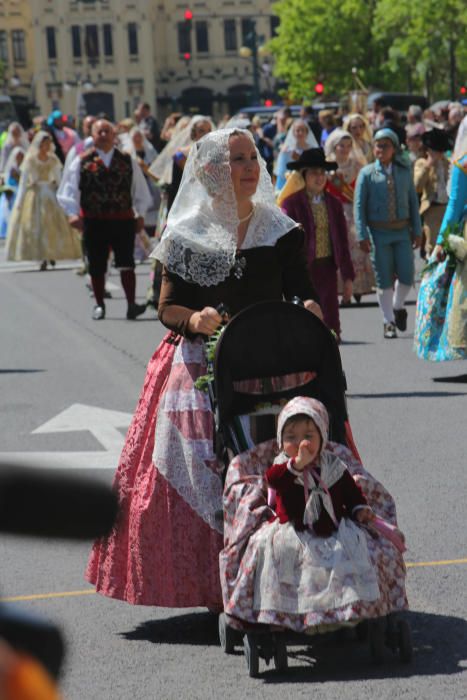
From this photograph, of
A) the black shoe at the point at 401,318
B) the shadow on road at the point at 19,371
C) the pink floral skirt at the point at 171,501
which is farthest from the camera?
the black shoe at the point at 401,318

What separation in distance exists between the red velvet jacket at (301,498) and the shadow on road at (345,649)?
16.6 inches

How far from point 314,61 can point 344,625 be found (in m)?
85.6

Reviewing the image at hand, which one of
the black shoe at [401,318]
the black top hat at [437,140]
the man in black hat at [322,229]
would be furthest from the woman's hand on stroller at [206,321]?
the black top hat at [437,140]

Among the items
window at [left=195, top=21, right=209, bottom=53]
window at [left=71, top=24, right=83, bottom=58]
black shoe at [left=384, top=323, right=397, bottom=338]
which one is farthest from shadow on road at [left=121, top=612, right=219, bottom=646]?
window at [left=195, top=21, right=209, bottom=53]

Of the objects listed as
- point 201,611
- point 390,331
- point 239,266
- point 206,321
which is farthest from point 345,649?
point 390,331

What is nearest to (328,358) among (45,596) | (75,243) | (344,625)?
(344,625)

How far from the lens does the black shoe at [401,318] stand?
14398 mm

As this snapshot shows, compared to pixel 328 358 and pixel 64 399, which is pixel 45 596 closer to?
pixel 328 358

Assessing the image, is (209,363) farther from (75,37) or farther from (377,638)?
(75,37)

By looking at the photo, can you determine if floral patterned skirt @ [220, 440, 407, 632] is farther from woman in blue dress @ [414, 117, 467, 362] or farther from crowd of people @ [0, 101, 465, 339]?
woman in blue dress @ [414, 117, 467, 362]

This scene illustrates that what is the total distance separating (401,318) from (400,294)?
21 centimetres

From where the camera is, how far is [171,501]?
4941 millimetres

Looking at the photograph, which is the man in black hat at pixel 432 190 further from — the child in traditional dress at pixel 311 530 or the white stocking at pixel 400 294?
the child in traditional dress at pixel 311 530

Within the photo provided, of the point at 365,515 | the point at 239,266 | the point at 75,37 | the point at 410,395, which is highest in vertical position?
the point at 239,266
